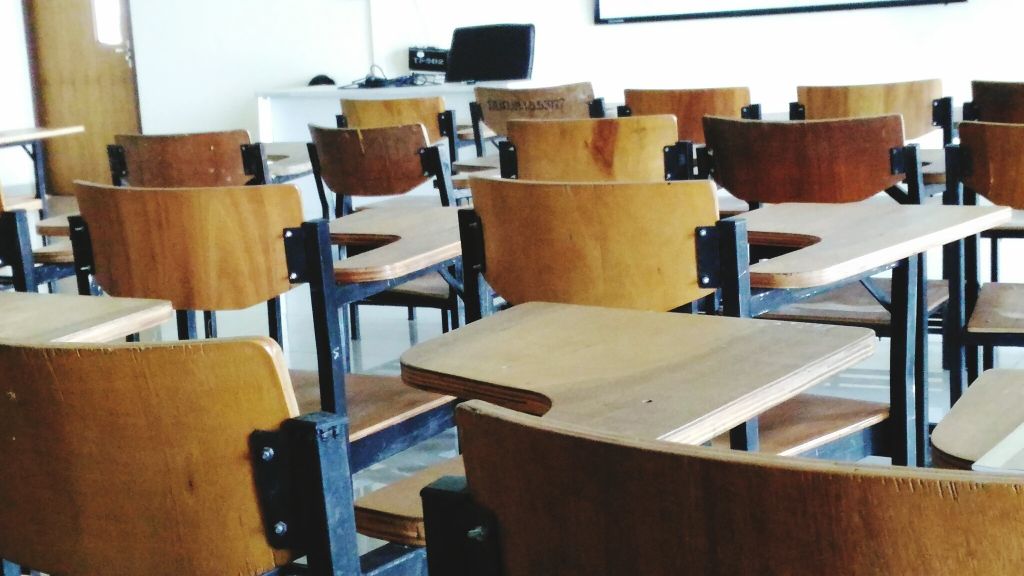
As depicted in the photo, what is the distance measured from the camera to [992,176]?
2.45 metres

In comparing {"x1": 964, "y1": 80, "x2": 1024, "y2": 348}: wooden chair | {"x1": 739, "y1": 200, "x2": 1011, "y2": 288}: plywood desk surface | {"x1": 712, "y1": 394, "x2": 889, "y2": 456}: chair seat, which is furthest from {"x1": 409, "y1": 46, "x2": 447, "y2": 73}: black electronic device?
{"x1": 712, "y1": 394, "x2": 889, "y2": 456}: chair seat

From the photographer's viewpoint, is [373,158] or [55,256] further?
[373,158]

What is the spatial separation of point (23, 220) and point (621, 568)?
1.70m

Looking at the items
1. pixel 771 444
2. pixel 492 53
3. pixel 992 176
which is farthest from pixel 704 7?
pixel 771 444

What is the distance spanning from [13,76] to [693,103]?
672 cm

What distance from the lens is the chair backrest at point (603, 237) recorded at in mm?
1642

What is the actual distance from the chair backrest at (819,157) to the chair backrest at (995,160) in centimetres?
14

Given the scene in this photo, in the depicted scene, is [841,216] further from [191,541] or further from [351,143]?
[351,143]

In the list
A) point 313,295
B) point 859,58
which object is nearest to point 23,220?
point 313,295

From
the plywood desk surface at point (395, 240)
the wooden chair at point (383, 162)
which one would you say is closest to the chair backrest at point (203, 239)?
the plywood desk surface at point (395, 240)

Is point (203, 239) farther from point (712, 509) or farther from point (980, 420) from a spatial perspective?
point (712, 509)

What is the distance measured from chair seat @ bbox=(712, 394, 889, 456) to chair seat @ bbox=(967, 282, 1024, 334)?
0.56 m

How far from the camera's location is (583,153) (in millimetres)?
3014

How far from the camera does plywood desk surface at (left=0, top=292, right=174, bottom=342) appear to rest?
147 cm
